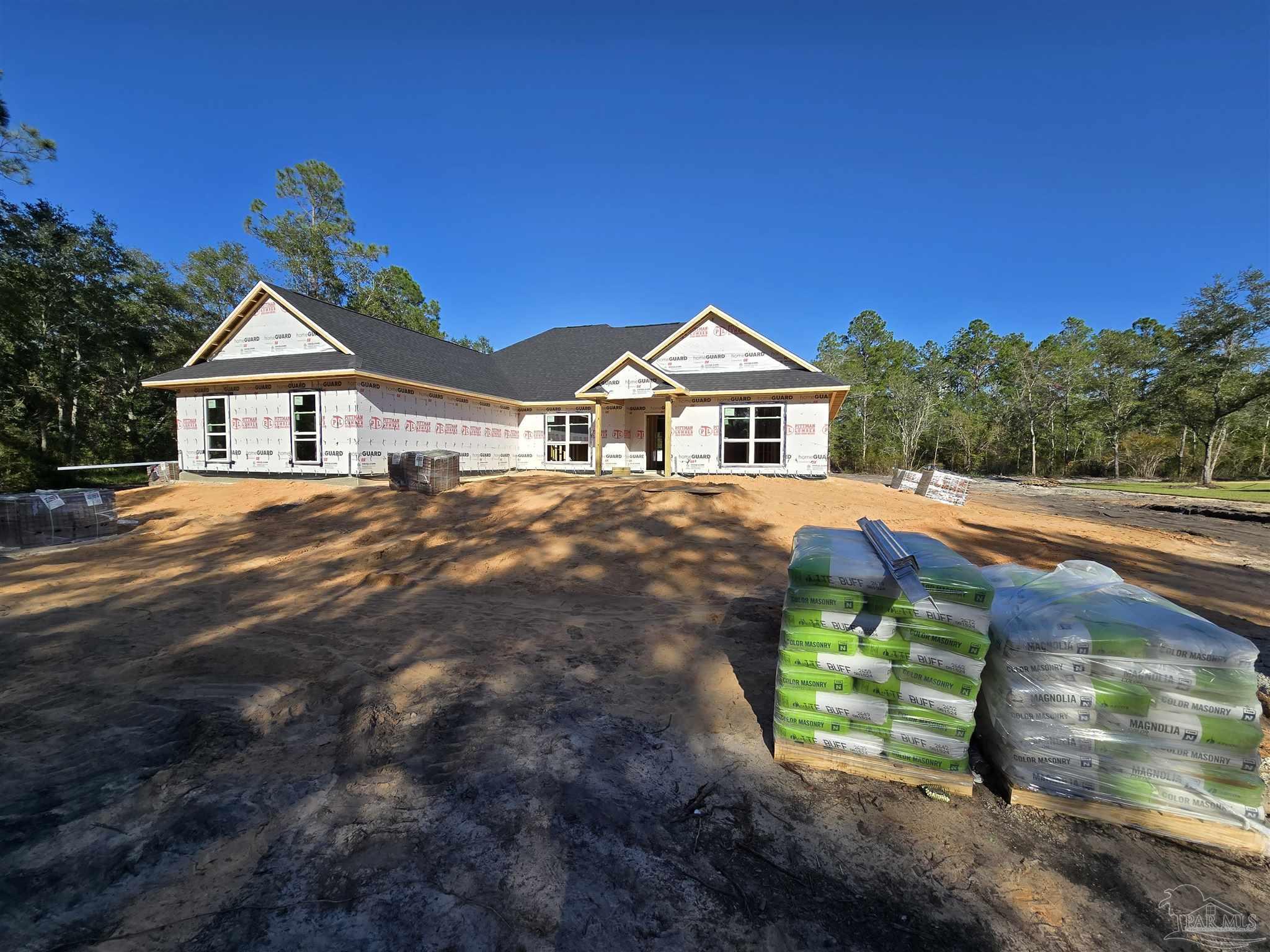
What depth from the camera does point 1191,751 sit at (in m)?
2.42

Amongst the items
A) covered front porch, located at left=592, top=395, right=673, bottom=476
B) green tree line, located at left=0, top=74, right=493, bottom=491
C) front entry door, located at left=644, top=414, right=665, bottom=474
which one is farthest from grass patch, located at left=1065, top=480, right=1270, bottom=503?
green tree line, located at left=0, top=74, right=493, bottom=491

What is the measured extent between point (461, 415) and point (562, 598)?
1397 centimetres

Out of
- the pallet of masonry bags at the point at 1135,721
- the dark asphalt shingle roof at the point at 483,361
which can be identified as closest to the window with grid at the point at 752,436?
the dark asphalt shingle roof at the point at 483,361

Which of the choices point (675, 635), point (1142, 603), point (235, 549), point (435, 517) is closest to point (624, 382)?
point (435, 517)

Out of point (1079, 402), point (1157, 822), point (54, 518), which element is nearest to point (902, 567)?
point (1157, 822)

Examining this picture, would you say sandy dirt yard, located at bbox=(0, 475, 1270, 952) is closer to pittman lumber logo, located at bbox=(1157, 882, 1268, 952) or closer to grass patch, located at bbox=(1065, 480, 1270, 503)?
pittman lumber logo, located at bbox=(1157, 882, 1268, 952)

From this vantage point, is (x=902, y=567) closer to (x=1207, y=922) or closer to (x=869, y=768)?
(x=869, y=768)

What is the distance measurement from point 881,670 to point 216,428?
21.7m

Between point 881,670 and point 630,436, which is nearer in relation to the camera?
point 881,670

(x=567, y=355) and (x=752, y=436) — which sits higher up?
(x=567, y=355)

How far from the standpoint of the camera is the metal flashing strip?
271cm

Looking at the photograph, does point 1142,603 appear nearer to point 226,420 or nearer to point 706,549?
point 706,549

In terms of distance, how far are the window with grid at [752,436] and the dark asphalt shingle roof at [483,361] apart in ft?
3.32

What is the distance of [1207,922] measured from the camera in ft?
6.75
